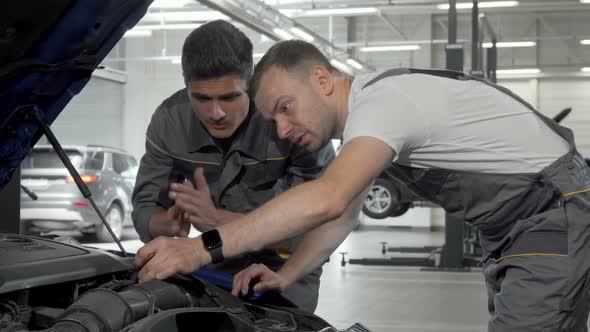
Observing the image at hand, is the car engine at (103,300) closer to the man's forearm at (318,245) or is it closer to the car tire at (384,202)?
the man's forearm at (318,245)

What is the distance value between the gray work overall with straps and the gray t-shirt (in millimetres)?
30

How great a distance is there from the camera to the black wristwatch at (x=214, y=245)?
174 centimetres

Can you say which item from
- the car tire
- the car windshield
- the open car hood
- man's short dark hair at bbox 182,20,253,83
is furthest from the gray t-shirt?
the car windshield

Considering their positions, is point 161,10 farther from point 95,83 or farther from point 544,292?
point 544,292

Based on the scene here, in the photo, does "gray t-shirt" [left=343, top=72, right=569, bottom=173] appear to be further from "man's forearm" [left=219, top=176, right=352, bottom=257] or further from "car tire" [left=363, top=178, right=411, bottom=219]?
"car tire" [left=363, top=178, right=411, bottom=219]

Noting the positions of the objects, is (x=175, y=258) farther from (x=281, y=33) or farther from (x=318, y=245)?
(x=281, y=33)

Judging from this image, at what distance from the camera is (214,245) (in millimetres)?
1740

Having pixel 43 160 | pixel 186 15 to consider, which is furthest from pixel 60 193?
pixel 186 15

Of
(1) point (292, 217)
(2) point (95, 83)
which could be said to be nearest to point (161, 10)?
(2) point (95, 83)

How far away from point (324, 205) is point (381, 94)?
0.30 meters

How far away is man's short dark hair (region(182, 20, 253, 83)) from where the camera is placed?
230cm

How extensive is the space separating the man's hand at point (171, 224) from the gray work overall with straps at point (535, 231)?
0.74 m

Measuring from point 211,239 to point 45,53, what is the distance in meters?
0.55

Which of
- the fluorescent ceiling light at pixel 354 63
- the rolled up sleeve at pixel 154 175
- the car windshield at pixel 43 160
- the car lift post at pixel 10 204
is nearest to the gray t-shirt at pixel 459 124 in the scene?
the rolled up sleeve at pixel 154 175
